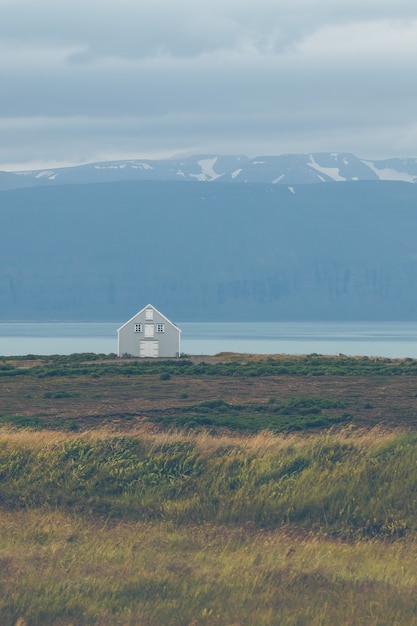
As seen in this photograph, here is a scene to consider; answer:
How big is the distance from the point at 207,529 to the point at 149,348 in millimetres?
86882

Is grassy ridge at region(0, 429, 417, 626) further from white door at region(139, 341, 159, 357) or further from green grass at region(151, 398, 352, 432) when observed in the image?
white door at region(139, 341, 159, 357)

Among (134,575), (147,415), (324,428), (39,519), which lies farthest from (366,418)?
(134,575)

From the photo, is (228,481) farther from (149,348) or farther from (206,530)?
(149,348)

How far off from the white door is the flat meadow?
7118 cm

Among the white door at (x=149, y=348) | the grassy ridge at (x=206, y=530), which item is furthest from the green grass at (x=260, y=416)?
the white door at (x=149, y=348)

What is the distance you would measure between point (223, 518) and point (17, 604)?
21.4ft

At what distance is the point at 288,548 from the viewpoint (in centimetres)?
1819

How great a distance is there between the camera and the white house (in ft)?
351

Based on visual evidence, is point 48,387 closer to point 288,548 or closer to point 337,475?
point 337,475

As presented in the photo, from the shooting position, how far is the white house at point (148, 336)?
351 ft

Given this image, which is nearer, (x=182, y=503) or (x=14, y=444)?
(x=182, y=503)

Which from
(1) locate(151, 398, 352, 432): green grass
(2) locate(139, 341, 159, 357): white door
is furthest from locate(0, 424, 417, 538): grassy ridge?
(2) locate(139, 341, 159, 357): white door

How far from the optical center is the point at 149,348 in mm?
106750

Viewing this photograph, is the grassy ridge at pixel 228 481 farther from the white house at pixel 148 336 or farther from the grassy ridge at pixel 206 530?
the white house at pixel 148 336
